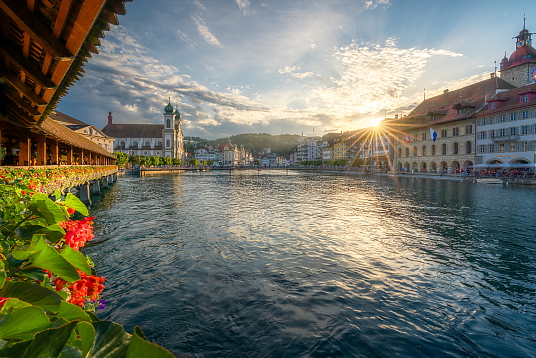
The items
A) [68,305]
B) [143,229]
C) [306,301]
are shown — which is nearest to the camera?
[68,305]

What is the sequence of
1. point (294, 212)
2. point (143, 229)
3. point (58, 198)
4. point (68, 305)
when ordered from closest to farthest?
point (68, 305) < point (58, 198) < point (143, 229) < point (294, 212)

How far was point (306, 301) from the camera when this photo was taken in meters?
7.24

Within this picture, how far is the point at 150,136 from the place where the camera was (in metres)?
134

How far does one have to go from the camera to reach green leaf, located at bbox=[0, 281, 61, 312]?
4.35 ft

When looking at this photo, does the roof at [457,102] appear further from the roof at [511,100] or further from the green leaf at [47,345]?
the green leaf at [47,345]

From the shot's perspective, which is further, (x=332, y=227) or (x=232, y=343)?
(x=332, y=227)

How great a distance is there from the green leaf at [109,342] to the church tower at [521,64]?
83297 mm

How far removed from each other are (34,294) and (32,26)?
6.55m

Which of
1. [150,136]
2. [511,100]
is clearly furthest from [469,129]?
[150,136]

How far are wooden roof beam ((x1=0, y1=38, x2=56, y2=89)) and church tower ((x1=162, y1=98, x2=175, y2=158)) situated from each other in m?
125

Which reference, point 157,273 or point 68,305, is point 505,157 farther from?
point 68,305

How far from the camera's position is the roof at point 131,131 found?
13312 cm

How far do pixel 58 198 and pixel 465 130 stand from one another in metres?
69.9

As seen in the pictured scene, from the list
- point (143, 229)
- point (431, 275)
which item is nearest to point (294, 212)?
point (143, 229)
